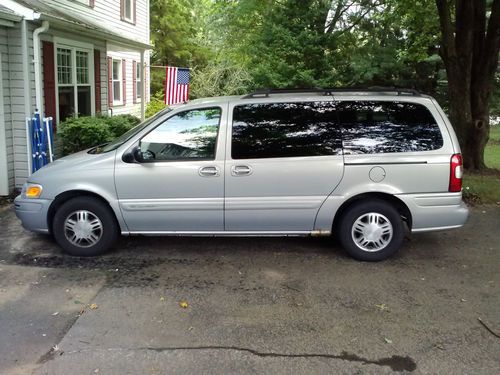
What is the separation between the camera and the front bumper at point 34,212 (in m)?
5.52

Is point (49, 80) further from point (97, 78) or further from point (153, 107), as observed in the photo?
point (153, 107)

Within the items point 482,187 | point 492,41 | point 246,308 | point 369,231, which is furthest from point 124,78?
point 246,308

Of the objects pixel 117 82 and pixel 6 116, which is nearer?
pixel 6 116

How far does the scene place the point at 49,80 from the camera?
9.72m

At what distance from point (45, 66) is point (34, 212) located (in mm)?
4821

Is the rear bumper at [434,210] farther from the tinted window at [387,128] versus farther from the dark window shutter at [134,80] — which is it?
the dark window shutter at [134,80]

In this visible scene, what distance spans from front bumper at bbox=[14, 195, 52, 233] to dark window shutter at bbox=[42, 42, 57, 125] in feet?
14.7

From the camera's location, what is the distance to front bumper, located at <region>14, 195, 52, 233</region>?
18.1 ft

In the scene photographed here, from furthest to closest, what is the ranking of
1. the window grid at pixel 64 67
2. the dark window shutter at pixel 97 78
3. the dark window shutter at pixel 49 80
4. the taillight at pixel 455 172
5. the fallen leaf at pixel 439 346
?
the dark window shutter at pixel 97 78 → the window grid at pixel 64 67 → the dark window shutter at pixel 49 80 → the taillight at pixel 455 172 → the fallen leaf at pixel 439 346

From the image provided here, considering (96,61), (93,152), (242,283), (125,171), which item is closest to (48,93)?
(96,61)

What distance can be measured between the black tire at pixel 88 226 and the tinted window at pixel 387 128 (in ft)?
8.59

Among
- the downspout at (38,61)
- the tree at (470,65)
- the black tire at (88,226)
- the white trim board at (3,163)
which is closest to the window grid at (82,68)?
the downspout at (38,61)

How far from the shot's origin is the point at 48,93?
31.7 ft

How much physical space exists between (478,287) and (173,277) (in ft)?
9.55
